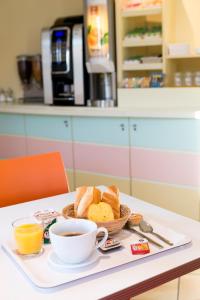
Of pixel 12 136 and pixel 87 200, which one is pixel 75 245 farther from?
pixel 12 136

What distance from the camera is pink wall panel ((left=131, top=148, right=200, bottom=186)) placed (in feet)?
8.45

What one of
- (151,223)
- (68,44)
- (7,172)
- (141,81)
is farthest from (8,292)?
(68,44)

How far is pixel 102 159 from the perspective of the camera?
9.78ft

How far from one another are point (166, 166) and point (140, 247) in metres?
1.70

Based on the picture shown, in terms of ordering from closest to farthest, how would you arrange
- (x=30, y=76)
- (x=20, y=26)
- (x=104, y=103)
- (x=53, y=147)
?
(x=104, y=103) < (x=53, y=147) < (x=30, y=76) < (x=20, y=26)

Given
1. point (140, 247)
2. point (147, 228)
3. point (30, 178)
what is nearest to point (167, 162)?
point (30, 178)

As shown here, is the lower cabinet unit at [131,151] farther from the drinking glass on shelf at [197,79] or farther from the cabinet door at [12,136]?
the drinking glass on shelf at [197,79]

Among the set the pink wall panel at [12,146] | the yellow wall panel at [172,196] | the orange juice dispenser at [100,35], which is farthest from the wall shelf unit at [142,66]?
the pink wall panel at [12,146]

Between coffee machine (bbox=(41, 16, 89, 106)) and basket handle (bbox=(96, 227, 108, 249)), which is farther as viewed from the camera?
coffee machine (bbox=(41, 16, 89, 106))

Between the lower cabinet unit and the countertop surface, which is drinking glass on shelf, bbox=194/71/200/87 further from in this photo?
the lower cabinet unit

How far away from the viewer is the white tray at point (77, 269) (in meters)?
0.89

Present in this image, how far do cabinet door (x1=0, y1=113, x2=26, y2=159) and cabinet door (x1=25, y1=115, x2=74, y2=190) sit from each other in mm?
69

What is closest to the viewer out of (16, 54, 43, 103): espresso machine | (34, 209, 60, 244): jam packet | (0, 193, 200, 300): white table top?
(0, 193, 200, 300): white table top

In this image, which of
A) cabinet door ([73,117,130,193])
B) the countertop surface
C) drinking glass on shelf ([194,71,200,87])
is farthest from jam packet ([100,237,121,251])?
drinking glass on shelf ([194,71,200,87])
